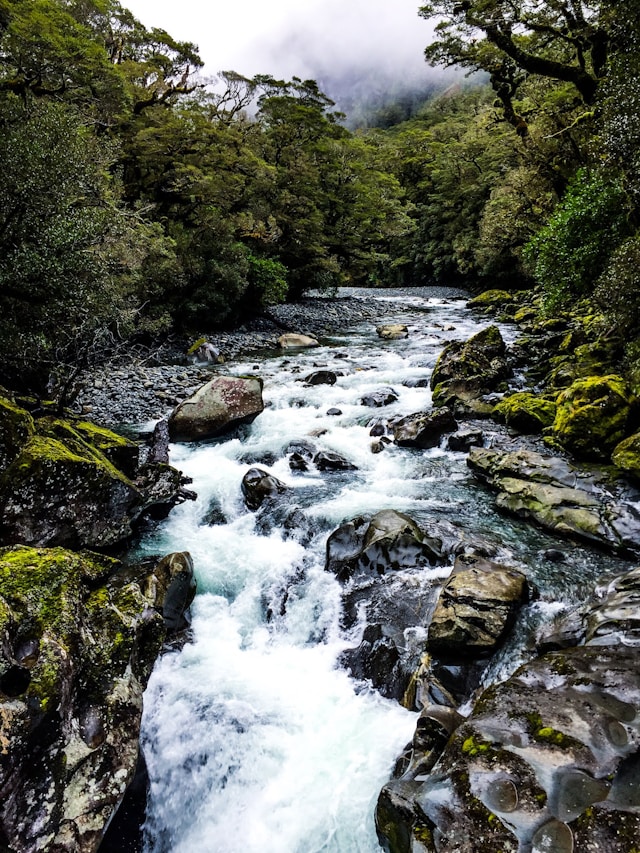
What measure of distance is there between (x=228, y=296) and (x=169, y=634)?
1819 centimetres

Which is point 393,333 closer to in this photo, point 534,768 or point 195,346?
point 195,346

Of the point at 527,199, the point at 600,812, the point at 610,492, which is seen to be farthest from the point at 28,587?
the point at 527,199

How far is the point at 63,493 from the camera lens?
6293 mm

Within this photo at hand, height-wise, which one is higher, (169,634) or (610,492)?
(610,492)

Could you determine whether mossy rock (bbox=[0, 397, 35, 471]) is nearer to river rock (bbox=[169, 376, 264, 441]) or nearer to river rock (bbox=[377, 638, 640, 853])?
river rock (bbox=[169, 376, 264, 441])

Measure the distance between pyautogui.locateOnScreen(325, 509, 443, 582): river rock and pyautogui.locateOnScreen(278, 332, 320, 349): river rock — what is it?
1502cm

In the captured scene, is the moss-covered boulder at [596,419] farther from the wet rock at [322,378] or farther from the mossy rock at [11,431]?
the mossy rock at [11,431]

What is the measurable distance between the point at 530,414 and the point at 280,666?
7.72 metres

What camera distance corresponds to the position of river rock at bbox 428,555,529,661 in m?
4.91

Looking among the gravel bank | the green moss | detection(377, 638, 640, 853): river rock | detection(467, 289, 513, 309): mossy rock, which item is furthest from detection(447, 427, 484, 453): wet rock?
detection(467, 289, 513, 309): mossy rock

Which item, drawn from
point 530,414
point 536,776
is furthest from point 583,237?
point 536,776

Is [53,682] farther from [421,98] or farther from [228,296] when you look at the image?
[421,98]

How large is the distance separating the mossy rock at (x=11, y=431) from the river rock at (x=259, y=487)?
3675 millimetres

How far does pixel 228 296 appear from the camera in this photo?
2145 centimetres
